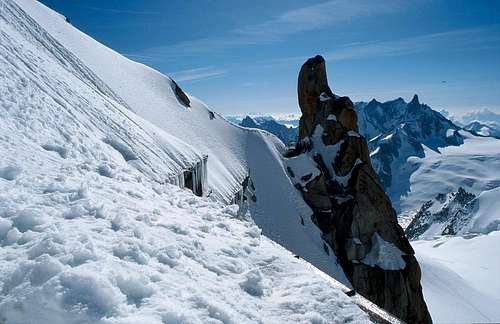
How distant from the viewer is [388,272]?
147 feet

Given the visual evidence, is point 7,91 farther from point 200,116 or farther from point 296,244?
point 200,116

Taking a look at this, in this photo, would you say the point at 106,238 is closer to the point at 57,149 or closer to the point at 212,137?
the point at 57,149

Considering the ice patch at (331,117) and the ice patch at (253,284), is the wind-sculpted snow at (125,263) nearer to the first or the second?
the ice patch at (253,284)

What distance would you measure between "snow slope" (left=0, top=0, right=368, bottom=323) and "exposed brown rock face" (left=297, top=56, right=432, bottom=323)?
117 feet

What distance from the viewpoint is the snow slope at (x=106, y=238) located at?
5527mm

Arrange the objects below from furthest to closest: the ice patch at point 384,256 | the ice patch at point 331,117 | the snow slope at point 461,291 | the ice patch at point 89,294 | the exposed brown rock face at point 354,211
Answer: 1. the ice patch at point 331,117
2. the snow slope at point 461,291
3. the ice patch at point 384,256
4. the exposed brown rock face at point 354,211
5. the ice patch at point 89,294

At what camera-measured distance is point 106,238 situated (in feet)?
23.5

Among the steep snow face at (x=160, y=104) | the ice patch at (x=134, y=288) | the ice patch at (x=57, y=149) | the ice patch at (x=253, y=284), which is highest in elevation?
the steep snow face at (x=160, y=104)

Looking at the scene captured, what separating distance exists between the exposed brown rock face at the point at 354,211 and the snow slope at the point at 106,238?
35.7 m

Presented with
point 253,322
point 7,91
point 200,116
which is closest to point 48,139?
point 7,91

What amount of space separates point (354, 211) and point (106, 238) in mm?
45516

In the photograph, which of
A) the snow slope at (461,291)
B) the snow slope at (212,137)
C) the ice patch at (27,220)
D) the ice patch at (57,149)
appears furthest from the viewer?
the snow slope at (461,291)

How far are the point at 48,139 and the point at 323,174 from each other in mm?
46068

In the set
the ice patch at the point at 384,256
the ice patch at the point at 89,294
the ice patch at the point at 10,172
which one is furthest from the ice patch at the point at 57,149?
the ice patch at the point at 384,256
